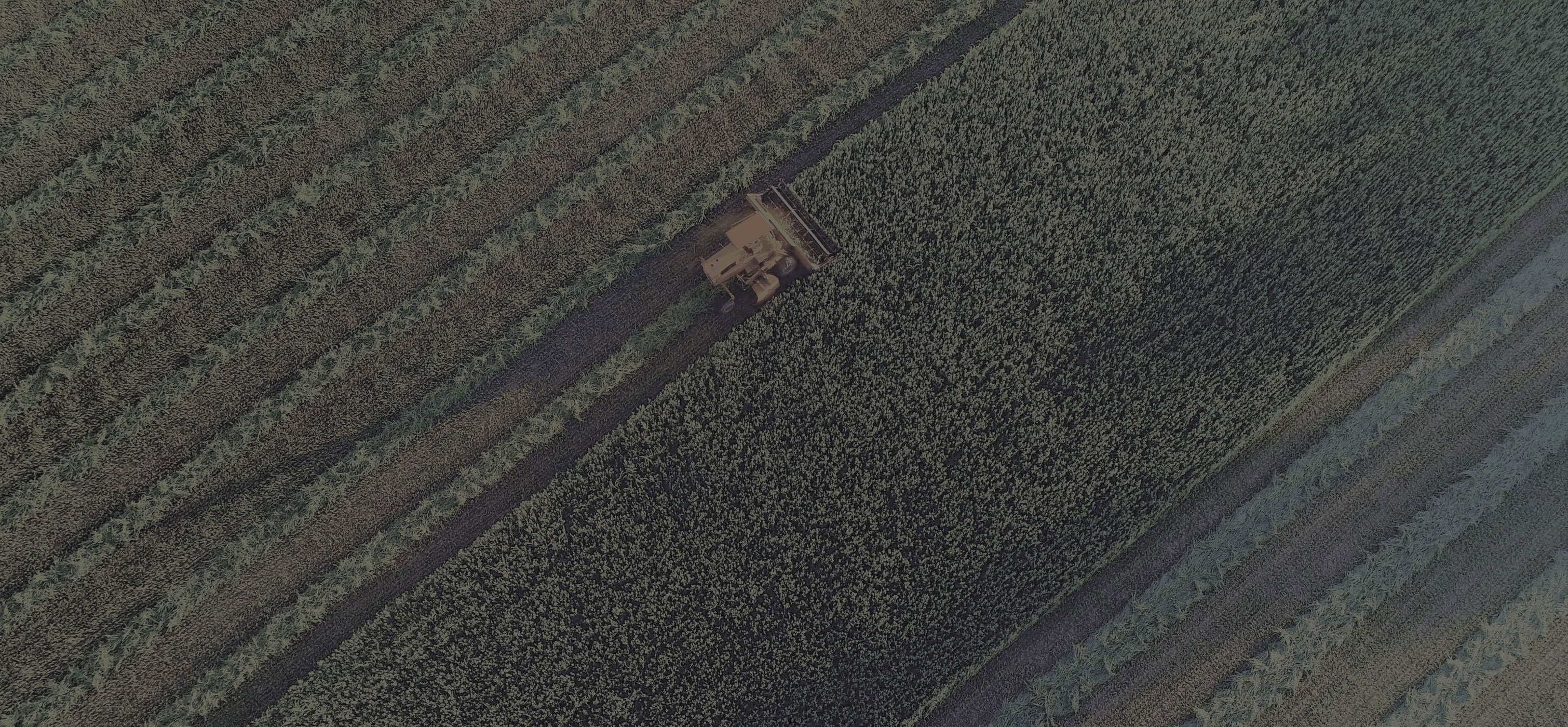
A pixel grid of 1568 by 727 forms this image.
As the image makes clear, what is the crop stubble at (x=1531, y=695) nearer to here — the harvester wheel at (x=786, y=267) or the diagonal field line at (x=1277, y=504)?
the diagonal field line at (x=1277, y=504)

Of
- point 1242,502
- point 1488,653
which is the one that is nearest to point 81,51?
point 1242,502

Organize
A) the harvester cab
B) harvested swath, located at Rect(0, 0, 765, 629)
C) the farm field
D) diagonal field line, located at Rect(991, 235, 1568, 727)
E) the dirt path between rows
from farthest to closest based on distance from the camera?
the harvester cab < the dirt path between rows < diagonal field line, located at Rect(991, 235, 1568, 727) < harvested swath, located at Rect(0, 0, 765, 629) < the farm field

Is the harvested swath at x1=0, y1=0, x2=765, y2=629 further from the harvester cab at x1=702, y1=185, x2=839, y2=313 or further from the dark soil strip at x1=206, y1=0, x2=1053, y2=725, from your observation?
the harvester cab at x1=702, y1=185, x2=839, y2=313

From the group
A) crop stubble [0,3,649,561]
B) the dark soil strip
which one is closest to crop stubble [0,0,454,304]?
crop stubble [0,3,649,561]

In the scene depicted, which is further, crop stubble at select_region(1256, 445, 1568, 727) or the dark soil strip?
crop stubble at select_region(1256, 445, 1568, 727)

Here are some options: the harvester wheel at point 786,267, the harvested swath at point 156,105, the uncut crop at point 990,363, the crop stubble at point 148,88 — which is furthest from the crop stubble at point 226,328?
the harvester wheel at point 786,267

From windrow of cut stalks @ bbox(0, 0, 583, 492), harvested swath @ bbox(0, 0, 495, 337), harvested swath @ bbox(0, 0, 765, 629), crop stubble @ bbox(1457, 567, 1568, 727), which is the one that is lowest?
crop stubble @ bbox(1457, 567, 1568, 727)

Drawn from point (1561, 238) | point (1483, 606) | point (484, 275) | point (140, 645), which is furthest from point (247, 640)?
point (1561, 238)

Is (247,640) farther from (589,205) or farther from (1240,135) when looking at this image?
(1240,135)
